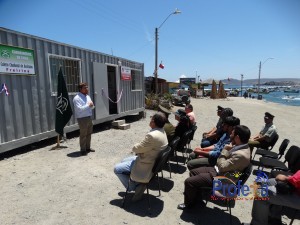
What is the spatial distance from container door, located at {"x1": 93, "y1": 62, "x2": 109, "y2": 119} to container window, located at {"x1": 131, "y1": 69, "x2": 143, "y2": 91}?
2.71 m

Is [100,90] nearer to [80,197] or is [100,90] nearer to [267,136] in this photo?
[80,197]

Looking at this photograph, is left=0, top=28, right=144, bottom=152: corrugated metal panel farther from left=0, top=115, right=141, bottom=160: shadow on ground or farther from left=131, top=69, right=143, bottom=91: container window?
left=131, top=69, right=143, bottom=91: container window

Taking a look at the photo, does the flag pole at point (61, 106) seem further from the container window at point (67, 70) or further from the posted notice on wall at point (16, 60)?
the posted notice on wall at point (16, 60)

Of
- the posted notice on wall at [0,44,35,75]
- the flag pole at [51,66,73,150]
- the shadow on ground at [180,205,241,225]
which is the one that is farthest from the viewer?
the flag pole at [51,66,73,150]

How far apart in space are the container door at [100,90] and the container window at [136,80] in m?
2.71

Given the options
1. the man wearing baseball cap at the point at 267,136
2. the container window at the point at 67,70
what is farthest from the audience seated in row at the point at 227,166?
the container window at the point at 67,70

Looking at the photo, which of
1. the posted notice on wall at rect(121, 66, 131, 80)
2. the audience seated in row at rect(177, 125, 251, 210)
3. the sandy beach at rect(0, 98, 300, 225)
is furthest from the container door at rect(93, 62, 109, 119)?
the audience seated in row at rect(177, 125, 251, 210)

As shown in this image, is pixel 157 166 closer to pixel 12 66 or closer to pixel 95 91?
pixel 12 66

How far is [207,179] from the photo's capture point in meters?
3.24

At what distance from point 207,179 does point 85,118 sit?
370 cm

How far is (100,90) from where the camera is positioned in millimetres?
8836

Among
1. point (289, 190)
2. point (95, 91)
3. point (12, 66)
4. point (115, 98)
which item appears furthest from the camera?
point (115, 98)

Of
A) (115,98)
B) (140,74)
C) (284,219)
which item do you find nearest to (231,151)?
(284,219)

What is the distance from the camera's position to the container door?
855cm
